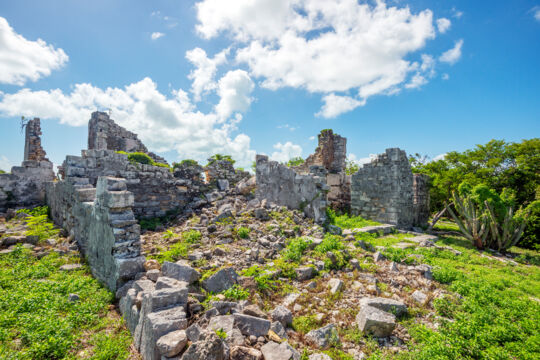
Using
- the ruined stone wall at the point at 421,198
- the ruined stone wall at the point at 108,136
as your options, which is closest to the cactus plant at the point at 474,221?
the ruined stone wall at the point at 421,198

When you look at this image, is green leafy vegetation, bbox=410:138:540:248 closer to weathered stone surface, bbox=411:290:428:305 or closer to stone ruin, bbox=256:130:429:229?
stone ruin, bbox=256:130:429:229

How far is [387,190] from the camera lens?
412 inches

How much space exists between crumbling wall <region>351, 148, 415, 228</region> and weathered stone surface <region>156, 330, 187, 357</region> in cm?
993

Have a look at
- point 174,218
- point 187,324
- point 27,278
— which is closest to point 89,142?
point 174,218

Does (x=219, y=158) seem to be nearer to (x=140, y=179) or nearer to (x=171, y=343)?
(x=140, y=179)

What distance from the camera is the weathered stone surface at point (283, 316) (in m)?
3.11

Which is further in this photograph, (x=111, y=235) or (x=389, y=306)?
(x=111, y=235)

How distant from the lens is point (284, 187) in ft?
29.6

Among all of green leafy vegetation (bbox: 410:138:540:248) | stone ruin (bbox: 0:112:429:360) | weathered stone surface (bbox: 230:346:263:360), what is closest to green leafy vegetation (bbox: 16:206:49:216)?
stone ruin (bbox: 0:112:429:360)

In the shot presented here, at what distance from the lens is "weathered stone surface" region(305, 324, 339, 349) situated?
111 inches

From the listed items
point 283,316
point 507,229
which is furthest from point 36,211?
point 507,229

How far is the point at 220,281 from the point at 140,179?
6.65 meters

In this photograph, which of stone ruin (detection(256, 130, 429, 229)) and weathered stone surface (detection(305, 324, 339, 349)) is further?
stone ruin (detection(256, 130, 429, 229))

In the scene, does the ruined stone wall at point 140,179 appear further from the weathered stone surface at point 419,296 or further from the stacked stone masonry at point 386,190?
the weathered stone surface at point 419,296
